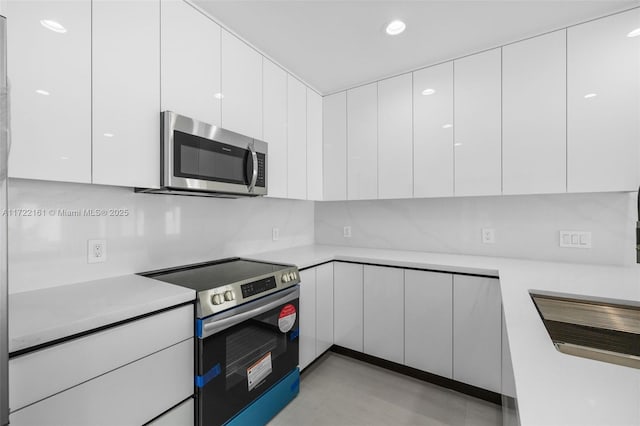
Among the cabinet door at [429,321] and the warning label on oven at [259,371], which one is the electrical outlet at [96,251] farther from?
the cabinet door at [429,321]

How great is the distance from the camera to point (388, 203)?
2.78m

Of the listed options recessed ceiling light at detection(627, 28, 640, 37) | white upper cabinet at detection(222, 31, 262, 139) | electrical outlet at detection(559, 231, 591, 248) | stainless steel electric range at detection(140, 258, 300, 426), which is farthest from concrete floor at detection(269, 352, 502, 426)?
recessed ceiling light at detection(627, 28, 640, 37)

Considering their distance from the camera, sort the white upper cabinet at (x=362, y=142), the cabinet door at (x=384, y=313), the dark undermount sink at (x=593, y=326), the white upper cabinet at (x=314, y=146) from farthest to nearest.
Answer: the white upper cabinet at (x=314, y=146) → the white upper cabinet at (x=362, y=142) → the cabinet door at (x=384, y=313) → the dark undermount sink at (x=593, y=326)

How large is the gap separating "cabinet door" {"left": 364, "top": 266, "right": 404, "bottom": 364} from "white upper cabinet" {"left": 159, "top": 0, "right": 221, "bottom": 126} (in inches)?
62.7

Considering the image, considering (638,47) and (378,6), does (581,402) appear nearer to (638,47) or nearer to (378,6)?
(378,6)

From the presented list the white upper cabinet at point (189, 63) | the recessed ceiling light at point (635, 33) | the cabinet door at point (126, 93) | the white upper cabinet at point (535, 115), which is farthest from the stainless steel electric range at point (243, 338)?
the recessed ceiling light at point (635, 33)

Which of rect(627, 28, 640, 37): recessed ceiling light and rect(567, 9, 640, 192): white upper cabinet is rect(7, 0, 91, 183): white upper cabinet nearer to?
rect(567, 9, 640, 192): white upper cabinet

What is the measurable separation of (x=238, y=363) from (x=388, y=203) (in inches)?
74.6

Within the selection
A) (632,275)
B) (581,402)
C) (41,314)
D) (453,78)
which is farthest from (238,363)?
(453,78)

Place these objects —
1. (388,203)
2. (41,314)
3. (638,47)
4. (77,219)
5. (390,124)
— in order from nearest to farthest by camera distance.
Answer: (41,314), (77,219), (638,47), (390,124), (388,203)

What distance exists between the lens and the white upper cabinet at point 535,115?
1829 mm

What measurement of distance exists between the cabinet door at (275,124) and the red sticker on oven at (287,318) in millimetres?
876

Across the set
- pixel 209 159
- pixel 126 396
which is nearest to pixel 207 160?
pixel 209 159

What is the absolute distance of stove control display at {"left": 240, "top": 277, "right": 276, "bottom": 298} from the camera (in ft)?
4.89
